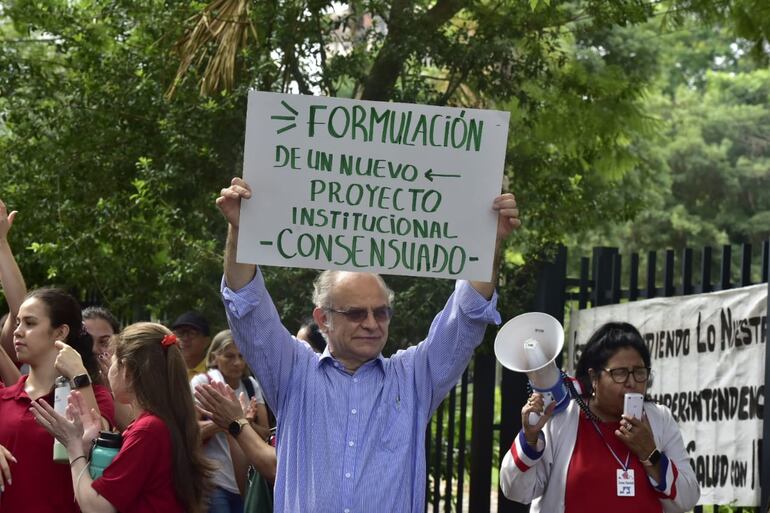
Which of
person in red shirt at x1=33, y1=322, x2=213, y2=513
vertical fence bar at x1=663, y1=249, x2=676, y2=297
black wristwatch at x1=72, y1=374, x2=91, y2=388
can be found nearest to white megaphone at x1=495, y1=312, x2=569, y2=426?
person in red shirt at x1=33, y1=322, x2=213, y2=513

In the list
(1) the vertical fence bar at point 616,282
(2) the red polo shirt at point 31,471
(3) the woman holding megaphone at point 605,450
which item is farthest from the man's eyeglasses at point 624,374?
(1) the vertical fence bar at point 616,282

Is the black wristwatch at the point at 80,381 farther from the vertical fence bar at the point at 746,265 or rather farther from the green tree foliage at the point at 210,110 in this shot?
the vertical fence bar at the point at 746,265

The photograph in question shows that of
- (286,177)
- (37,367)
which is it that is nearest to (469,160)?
(286,177)

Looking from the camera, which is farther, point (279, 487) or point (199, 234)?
point (199, 234)

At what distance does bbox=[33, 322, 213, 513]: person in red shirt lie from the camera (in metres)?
5.18

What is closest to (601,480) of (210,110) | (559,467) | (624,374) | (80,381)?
(559,467)

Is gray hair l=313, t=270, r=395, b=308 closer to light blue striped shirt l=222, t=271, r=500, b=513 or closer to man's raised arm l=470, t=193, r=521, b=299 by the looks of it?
light blue striped shirt l=222, t=271, r=500, b=513

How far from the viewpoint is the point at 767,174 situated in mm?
30703

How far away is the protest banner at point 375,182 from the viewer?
16.2 feet

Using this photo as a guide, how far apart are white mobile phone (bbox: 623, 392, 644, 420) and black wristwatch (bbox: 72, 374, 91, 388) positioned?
223 cm

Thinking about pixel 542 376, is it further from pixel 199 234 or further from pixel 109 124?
pixel 109 124

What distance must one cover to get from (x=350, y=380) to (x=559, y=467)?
1194mm

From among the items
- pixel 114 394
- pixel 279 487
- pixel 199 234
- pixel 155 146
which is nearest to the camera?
pixel 279 487

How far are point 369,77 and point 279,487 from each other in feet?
17.8
